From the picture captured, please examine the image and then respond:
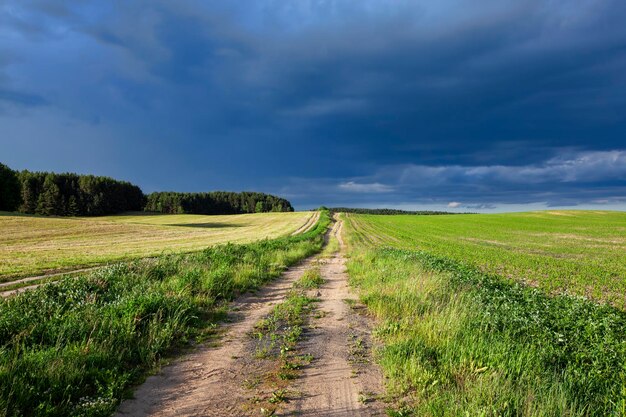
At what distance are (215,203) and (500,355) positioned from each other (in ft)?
495

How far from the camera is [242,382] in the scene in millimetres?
5367

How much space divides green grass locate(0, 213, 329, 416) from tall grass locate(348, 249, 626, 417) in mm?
4399

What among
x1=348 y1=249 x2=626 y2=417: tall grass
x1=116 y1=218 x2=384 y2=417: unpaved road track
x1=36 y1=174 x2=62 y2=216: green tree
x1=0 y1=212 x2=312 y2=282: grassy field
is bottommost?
x1=0 y1=212 x2=312 y2=282: grassy field

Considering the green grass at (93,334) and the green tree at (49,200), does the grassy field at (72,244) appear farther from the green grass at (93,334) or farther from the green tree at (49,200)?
the green tree at (49,200)

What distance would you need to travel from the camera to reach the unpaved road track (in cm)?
459

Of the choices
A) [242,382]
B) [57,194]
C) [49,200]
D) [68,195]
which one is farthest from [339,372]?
[68,195]

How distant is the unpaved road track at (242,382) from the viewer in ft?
15.0

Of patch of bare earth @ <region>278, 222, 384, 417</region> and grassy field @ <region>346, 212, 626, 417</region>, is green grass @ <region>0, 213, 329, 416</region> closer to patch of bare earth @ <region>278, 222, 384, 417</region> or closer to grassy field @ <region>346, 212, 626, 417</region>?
patch of bare earth @ <region>278, 222, 384, 417</region>

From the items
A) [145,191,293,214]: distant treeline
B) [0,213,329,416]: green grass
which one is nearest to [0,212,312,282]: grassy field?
[0,213,329,416]: green grass

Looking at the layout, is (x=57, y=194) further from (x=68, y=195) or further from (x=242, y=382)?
(x=242, y=382)

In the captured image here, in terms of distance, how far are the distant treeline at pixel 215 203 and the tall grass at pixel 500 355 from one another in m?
132

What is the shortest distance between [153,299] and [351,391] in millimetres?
5506

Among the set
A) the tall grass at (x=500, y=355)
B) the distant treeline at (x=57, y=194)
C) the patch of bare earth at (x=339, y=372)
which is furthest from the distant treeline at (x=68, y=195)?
the tall grass at (x=500, y=355)

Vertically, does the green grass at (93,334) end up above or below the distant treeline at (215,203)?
below
